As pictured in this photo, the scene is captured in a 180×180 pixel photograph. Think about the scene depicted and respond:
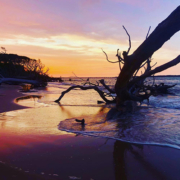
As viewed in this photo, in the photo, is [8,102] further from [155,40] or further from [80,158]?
[155,40]

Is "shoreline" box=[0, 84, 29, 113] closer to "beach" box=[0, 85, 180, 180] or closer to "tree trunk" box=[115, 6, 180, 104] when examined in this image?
"beach" box=[0, 85, 180, 180]

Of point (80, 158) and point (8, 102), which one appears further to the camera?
point (8, 102)

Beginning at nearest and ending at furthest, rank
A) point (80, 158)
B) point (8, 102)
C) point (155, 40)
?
point (80, 158)
point (155, 40)
point (8, 102)

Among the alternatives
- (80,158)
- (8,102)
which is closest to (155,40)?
(80,158)

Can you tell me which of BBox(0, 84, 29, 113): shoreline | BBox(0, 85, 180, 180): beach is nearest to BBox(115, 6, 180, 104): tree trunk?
BBox(0, 85, 180, 180): beach

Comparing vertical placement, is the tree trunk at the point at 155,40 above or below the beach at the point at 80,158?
above

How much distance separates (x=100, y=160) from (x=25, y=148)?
1337 millimetres

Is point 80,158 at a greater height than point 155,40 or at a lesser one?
lesser

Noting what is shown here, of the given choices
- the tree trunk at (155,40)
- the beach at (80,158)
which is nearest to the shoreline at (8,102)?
the beach at (80,158)

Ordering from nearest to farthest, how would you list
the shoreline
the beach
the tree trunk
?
1. the beach
2. the tree trunk
3. the shoreline

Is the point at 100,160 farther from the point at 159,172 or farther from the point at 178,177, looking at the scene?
the point at 178,177

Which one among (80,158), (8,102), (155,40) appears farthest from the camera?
(8,102)

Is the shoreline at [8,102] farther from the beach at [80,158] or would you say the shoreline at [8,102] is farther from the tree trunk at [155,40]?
the tree trunk at [155,40]

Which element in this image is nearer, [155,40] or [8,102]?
[155,40]
